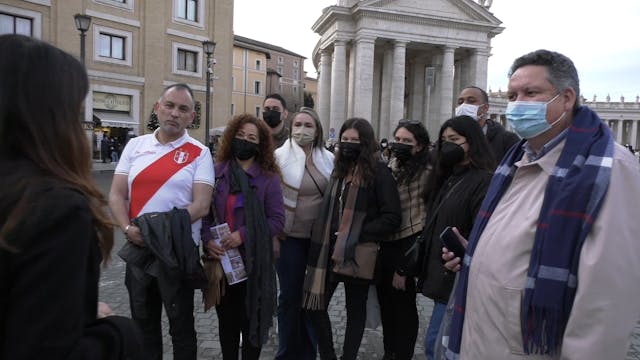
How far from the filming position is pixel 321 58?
45406mm

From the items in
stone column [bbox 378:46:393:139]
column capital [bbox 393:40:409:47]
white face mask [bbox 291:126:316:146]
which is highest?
column capital [bbox 393:40:409:47]

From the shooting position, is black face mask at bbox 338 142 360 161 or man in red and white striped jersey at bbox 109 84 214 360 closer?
man in red and white striped jersey at bbox 109 84 214 360

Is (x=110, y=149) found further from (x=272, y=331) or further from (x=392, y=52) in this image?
(x=272, y=331)

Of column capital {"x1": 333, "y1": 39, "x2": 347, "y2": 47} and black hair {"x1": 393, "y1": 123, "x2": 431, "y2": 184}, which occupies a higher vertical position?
column capital {"x1": 333, "y1": 39, "x2": 347, "y2": 47}

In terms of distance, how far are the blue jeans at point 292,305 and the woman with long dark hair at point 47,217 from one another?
302cm

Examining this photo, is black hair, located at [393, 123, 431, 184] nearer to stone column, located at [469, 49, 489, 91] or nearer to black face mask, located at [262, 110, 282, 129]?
black face mask, located at [262, 110, 282, 129]

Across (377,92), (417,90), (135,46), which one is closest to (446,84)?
(417,90)

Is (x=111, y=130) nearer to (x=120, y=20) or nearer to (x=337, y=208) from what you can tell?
(x=120, y=20)

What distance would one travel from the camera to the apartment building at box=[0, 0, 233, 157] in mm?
Result: 27219

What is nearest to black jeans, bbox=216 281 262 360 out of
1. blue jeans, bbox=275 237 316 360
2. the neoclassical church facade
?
blue jeans, bbox=275 237 316 360

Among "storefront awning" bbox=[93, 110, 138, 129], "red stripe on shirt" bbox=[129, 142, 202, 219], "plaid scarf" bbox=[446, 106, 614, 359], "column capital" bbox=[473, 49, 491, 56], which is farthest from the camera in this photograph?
"column capital" bbox=[473, 49, 491, 56]

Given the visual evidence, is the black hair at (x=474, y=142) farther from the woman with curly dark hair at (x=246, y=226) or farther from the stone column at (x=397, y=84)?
the stone column at (x=397, y=84)

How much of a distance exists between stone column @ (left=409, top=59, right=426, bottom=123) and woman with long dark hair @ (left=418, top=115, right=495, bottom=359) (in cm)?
4232

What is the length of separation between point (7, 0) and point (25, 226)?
3034cm
